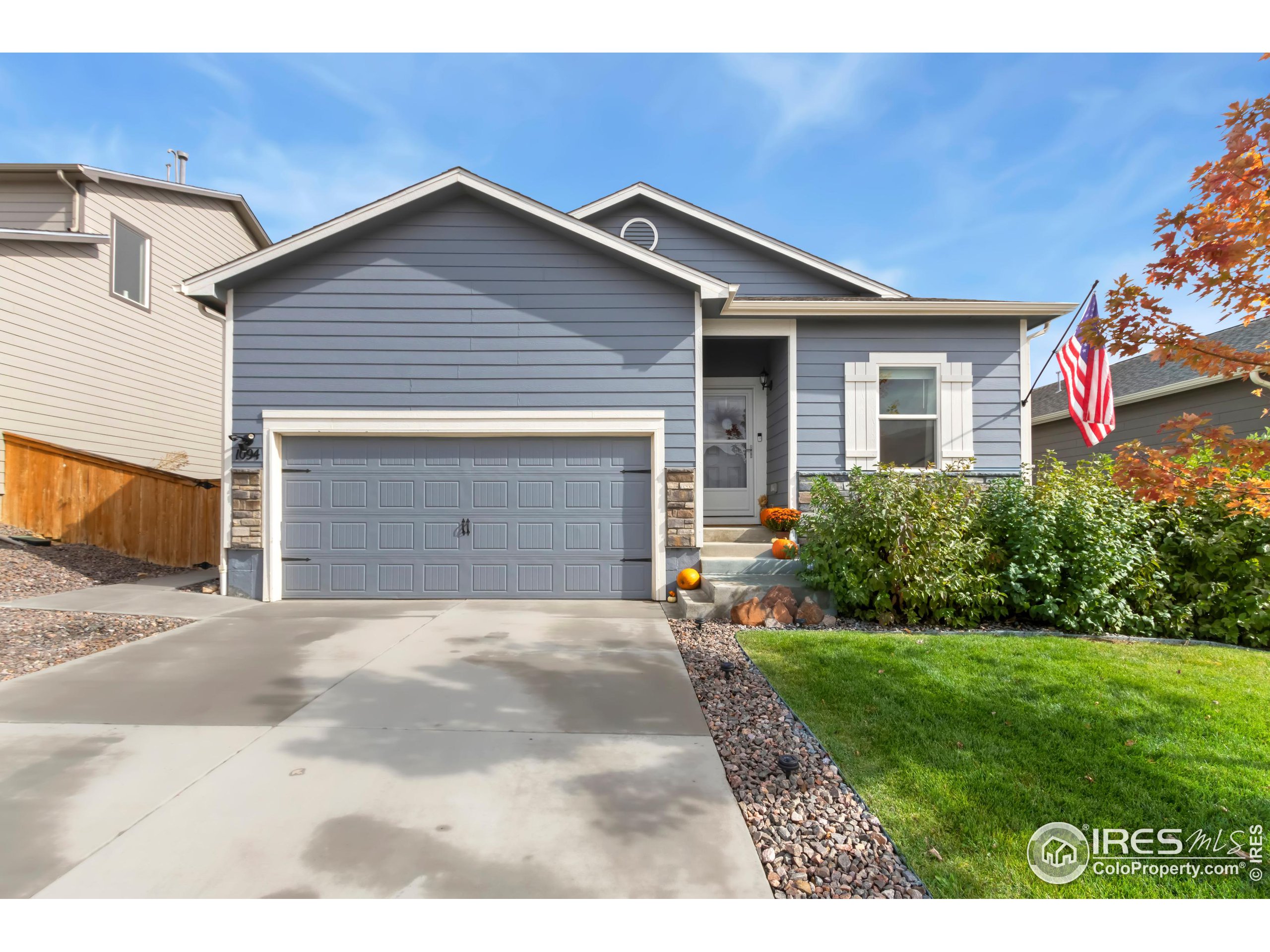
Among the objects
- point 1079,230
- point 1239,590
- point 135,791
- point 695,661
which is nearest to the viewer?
point 135,791

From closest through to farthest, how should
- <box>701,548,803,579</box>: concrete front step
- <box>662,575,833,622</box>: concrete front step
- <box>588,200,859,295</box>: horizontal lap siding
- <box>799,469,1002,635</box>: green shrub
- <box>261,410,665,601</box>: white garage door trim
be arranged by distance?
<box>799,469,1002,635</box>: green shrub
<box>662,575,833,622</box>: concrete front step
<box>701,548,803,579</box>: concrete front step
<box>261,410,665,601</box>: white garage door trim
<box>588,200,859,295</box>: horizontal lap siding

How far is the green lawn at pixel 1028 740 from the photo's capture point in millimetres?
2322

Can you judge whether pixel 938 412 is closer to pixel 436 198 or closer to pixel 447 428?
pixel 447 428

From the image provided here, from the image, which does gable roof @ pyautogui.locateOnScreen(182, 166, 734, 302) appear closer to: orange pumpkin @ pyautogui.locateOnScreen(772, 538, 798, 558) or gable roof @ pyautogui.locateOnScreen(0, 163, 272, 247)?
orange pumpkin @ pyautogui.locateOnScreen(772, 538, 798, 558)

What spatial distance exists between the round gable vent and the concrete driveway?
7.45m

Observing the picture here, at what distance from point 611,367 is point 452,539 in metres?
2.88

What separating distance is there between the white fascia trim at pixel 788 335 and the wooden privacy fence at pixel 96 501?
25.3 feet

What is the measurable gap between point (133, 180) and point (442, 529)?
9436mm

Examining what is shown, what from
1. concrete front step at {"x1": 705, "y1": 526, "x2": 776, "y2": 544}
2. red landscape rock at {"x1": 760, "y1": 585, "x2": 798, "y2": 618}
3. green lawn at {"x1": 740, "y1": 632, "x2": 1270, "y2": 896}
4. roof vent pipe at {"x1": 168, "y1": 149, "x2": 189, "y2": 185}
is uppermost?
roof vent pipe at {"x1": 168, "y1": 149, "x2": 189, "y2": 185}

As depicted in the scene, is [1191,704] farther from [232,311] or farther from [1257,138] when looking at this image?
[232,311]

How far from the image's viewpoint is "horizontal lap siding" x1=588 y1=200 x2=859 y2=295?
33.0 feet

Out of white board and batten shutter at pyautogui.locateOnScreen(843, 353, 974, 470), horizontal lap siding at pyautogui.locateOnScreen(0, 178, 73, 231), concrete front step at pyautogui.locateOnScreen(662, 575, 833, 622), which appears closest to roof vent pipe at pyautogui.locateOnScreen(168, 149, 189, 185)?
horizontal lap siding at pyautogui.locateOnScreen(0, 178, 73, 231)

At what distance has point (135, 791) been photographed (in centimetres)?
277

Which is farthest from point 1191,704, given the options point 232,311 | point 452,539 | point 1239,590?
point 232,311
